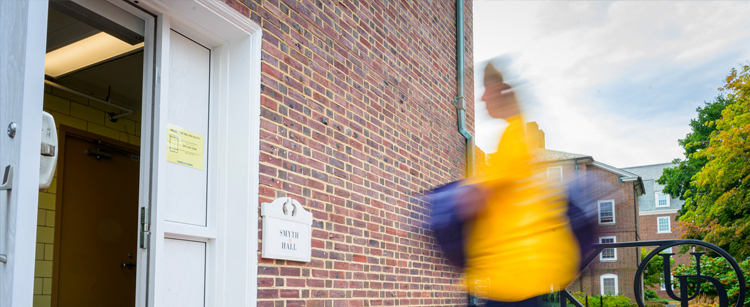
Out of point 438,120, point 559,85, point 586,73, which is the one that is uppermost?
point 586,73

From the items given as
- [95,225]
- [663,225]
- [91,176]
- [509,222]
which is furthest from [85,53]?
[663,225]

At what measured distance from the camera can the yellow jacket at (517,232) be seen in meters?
6.02

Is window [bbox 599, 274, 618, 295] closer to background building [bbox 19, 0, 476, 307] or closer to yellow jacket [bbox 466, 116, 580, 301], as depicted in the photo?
yellow jacket [bbox 466, 116, 580, 301]

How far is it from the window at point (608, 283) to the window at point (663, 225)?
40.8 ft

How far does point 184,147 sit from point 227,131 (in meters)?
0.29

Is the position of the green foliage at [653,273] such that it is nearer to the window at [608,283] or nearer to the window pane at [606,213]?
the window at [608,283]

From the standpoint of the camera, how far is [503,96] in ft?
19.7

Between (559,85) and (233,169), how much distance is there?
6.61m

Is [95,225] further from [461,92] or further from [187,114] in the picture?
[461,92]

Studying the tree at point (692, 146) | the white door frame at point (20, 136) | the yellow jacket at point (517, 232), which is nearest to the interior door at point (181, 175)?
the white door frame at point (20, 136)

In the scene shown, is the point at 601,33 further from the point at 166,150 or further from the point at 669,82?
the point at 166,150

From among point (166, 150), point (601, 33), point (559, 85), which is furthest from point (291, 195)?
point (601, 33)

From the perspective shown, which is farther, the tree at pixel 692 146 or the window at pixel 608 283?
the window at pixel 608 283

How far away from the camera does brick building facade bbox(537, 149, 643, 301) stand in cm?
3234
